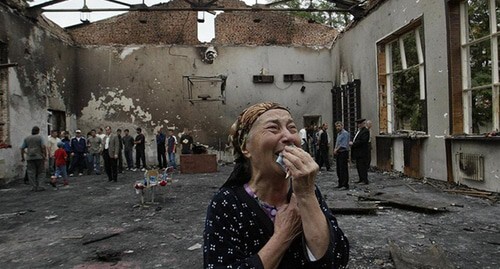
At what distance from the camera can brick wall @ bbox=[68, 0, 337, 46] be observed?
664 inches

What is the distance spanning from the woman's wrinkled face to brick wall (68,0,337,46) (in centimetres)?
1616

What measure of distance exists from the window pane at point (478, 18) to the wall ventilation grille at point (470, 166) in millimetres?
2970

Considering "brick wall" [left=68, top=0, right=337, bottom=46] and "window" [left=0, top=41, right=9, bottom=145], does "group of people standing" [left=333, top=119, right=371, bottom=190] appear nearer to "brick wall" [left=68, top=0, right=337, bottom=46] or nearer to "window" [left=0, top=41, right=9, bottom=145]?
"window" [left=0, top=41, right=9, bottom=145]

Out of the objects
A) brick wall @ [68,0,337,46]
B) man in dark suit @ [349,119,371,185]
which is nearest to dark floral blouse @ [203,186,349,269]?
man in dark suit @ [349,119,371,185]

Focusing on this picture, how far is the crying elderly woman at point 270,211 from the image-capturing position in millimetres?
1300

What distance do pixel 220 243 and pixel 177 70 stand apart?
15.7 metres

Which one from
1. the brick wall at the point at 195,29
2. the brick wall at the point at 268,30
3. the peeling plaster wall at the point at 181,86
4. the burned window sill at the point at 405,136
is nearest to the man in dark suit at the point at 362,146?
the burned window sill at the point at 405,136

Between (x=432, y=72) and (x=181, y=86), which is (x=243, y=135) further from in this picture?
(x=181, y=86)

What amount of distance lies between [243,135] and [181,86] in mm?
15192

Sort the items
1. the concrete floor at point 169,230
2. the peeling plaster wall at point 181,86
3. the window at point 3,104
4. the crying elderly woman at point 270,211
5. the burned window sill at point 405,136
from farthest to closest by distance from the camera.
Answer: the peeling plaster wall at point 181,86 < the window at point 3,104 < the burned window sill at point 405,136 < the concrete floor at point 169,230 < the crying elderly woman at point 270,211

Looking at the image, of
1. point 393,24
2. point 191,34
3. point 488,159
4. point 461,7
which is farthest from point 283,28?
point 488,159

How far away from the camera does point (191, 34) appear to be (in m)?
17.3

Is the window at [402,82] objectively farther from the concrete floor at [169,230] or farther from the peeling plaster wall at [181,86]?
the peeling plaster wall at [181,86]

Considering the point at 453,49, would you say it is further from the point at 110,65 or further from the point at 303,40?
the point at 110,65
